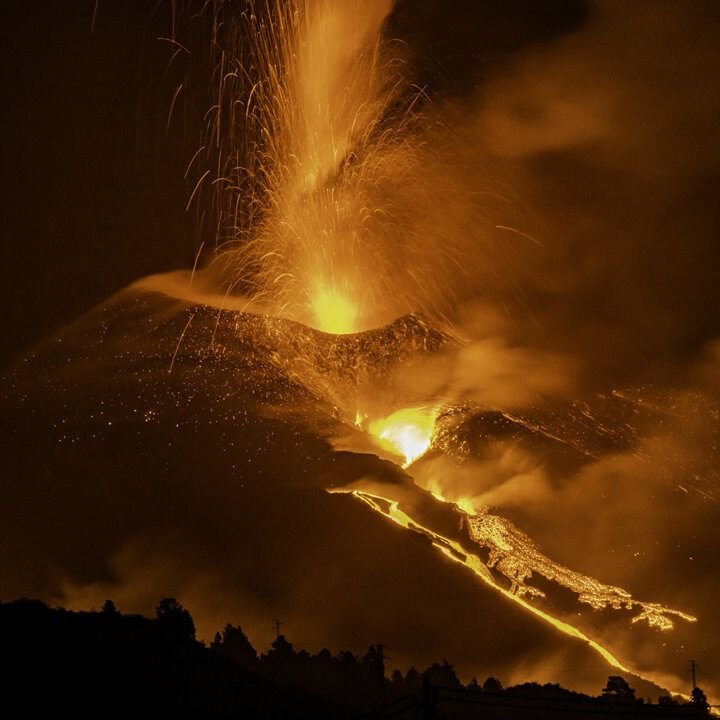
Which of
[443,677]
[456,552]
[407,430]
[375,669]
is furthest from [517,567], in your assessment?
[375,669]

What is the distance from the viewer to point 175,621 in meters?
28.0

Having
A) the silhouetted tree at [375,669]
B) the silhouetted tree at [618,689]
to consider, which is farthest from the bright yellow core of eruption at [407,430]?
the silhouetted tree at [375,669]

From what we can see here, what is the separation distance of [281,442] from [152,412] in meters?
8.71

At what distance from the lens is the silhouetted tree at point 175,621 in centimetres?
2739

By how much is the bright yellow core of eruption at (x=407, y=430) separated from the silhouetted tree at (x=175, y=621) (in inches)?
1063

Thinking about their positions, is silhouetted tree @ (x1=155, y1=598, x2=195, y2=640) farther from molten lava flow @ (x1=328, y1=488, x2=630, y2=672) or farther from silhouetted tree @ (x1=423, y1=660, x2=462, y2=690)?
molten lava flow @ (x1=328, y1=488, x2=630, y2=672)

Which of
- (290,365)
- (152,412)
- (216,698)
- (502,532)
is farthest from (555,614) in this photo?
(216,698)

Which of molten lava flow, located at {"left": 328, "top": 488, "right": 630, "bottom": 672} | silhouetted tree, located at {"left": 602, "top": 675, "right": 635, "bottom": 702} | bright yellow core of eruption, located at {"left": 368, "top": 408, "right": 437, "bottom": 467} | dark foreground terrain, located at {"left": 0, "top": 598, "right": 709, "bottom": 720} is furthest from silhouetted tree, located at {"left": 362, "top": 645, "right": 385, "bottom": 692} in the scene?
bright yellow core of eruption, located at {"left": 368, "top": 408, "right": 437, "bottom": 467}

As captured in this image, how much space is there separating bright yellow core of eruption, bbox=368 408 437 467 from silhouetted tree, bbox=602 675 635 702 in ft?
46.3

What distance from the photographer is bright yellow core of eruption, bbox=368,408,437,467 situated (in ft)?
186

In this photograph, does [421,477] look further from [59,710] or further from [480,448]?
[59,710]

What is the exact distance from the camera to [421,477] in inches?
2239

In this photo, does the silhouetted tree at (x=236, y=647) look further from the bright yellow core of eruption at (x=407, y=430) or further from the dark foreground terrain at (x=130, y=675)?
the bright yellow core of eruption at (x=407, y=430)

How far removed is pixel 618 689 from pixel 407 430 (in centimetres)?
1697
